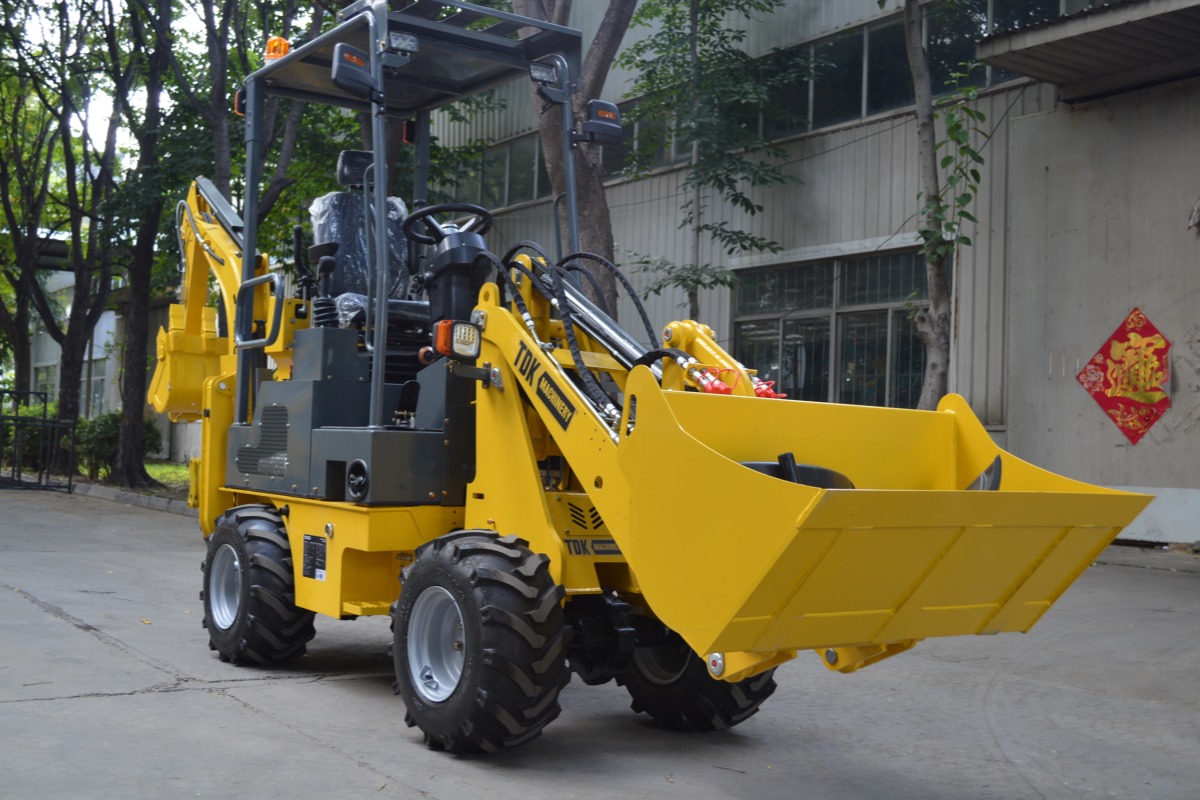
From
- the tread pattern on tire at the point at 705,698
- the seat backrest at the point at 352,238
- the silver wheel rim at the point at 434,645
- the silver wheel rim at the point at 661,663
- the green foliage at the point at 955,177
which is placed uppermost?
the green foliage at the point at 955,177

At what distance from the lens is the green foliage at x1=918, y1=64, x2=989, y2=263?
13430 millimetres

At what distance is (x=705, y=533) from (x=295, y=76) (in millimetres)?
4941

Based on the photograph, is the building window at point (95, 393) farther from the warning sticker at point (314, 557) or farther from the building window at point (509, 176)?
→ the warning sticker at point (314, 557)

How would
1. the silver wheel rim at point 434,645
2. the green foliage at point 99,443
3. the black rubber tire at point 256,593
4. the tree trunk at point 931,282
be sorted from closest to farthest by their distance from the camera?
the silver wheel rim at point 434,645, the black rubber tire at point 256,593, the tree trunk at point 931,282, the green foliage at point 99,443

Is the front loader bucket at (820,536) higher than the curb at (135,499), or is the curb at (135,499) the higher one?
the front loader bucket at (820,536)

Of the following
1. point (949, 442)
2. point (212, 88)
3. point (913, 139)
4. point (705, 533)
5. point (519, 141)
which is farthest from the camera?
point (519, 141)

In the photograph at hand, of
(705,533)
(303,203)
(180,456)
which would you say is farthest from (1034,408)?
(180,456)

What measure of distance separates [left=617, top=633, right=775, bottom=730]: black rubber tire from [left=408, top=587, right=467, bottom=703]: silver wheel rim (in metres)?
0.95

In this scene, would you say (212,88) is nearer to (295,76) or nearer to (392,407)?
(295,76)

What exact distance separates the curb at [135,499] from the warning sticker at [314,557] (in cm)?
1246

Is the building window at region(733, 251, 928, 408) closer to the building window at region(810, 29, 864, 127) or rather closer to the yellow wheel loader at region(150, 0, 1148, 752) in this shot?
the building window at region(810, 29, 864, 127)

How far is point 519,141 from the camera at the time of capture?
931 inches

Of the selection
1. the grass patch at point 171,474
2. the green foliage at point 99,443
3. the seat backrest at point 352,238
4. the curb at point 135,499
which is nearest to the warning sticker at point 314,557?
the seat backrest at point 352,238

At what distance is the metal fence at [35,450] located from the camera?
23609mm
